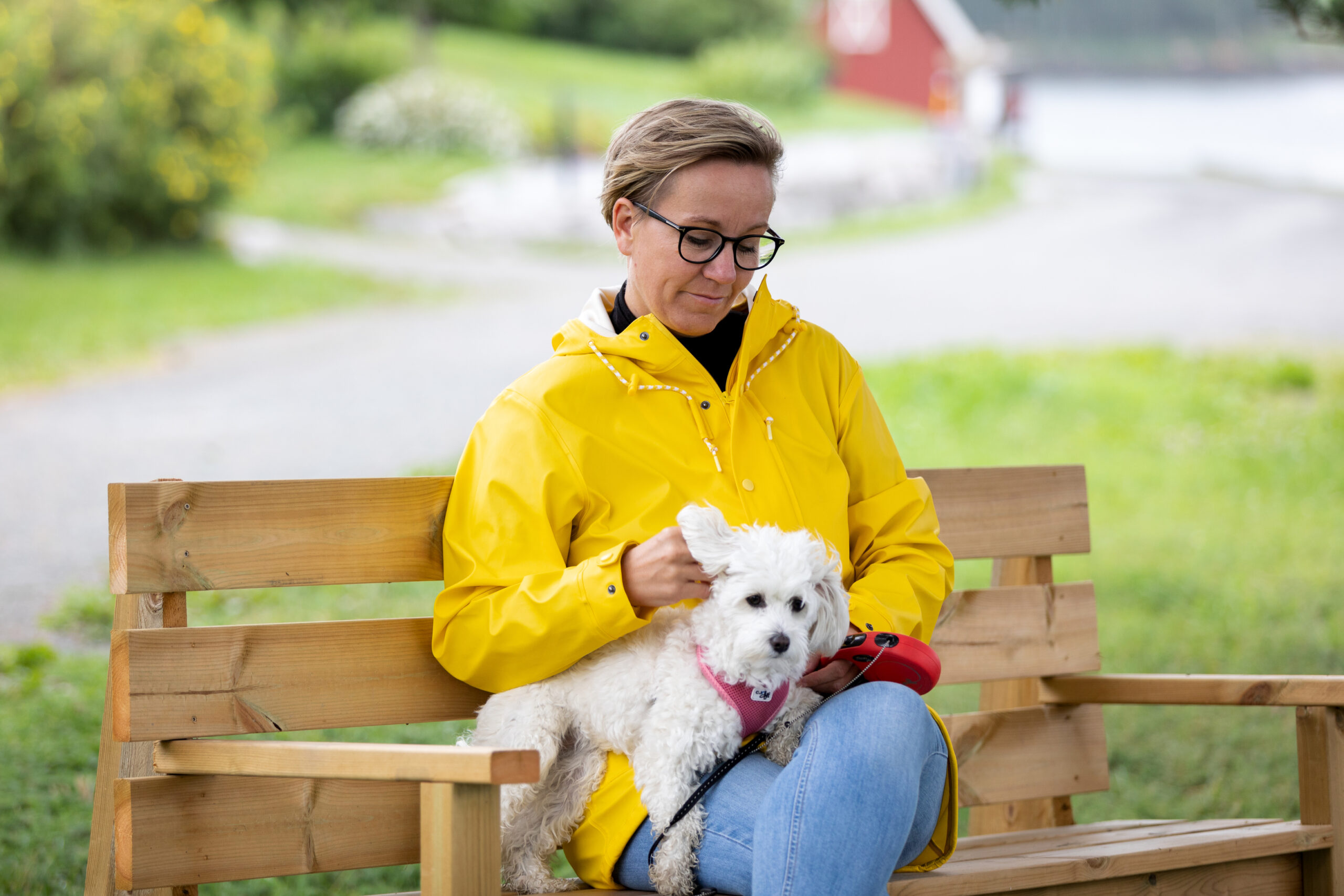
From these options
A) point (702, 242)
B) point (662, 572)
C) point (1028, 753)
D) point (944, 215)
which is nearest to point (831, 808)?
point (662, 572)

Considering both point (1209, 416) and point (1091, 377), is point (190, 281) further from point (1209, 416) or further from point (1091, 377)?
point (1209, 416)

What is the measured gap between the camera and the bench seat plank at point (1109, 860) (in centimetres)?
248

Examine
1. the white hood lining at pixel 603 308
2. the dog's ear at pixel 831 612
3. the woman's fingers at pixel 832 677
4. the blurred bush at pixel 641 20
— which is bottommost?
the woman's fingers at pixel 832 677

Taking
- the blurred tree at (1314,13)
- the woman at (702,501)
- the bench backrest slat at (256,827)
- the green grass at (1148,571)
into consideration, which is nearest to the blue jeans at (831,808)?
the woman at (702,501)

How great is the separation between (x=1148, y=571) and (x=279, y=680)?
5446 mm

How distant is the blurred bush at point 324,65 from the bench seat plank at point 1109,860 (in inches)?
680

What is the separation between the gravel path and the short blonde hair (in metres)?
5.30

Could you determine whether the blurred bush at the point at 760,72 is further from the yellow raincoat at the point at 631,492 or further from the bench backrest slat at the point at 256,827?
the bench backrest slat at the point at 256,827

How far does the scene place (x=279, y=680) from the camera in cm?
251

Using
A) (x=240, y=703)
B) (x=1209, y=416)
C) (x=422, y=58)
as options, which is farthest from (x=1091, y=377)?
(x=422, y=58)

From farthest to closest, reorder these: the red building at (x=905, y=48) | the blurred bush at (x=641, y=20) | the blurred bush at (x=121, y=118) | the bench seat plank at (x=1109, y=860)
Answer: the blurred bush at (x=641, y=20)
the red building at (x=905, y=48)
the blurred bush at (x=121, y=118)
the bench seat plank at (x=1109, y=860)

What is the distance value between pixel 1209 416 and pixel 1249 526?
2837mm

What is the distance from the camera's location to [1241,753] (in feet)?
15.2

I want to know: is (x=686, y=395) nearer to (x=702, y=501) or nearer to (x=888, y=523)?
(x=702, y=501)
